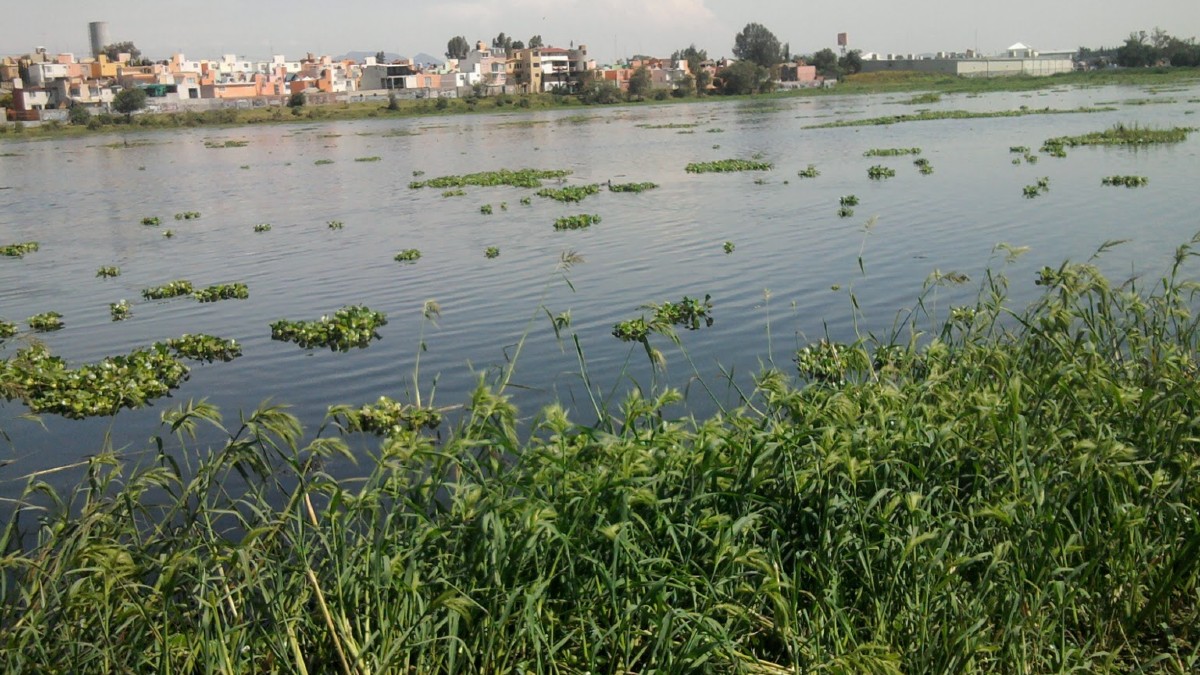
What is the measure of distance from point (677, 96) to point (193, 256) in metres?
117

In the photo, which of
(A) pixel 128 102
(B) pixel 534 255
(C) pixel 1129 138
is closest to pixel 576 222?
(B) pixel 534 255

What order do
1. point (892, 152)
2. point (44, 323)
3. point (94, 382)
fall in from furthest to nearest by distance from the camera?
point (892, 152), point (44, 323), point (94, 382)

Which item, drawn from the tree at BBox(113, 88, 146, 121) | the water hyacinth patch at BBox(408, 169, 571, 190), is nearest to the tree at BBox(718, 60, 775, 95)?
the tree at BBox(113, 88, 146, 121)

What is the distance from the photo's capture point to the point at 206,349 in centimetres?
1380

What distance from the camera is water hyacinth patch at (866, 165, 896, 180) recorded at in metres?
30.5

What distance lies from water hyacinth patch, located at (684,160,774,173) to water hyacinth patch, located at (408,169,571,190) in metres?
4.64

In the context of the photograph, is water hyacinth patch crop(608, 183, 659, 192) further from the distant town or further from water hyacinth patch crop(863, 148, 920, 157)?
the distant town

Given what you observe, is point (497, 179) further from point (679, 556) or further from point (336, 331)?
point (679, 556)

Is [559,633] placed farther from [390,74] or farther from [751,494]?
[390,74]

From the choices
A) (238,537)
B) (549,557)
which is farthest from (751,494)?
(238,537)

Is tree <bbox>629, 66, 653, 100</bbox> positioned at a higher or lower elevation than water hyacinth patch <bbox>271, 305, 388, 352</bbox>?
higher

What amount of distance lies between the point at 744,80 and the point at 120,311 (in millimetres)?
121873

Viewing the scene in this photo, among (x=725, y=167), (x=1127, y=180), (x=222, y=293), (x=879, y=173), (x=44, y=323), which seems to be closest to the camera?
(x=44, y=323)

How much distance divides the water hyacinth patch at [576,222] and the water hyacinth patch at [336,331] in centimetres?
948
